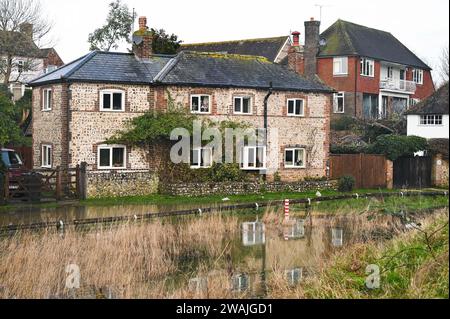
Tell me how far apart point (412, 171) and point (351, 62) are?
56.3 ft

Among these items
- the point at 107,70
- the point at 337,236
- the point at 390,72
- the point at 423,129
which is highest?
the point at 390,72

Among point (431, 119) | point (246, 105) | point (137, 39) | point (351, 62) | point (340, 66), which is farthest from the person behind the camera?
point (340, 66)

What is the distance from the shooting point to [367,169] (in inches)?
1641

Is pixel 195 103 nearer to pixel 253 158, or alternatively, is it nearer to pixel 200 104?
pixel 200 104

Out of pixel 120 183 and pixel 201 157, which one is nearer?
pixel 120 183

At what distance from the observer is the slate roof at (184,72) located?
36.8 metres

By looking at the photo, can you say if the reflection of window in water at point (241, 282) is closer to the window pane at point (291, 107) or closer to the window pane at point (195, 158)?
the window pane at point (195, 158)

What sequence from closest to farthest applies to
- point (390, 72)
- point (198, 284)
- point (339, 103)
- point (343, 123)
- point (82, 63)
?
point (198, 284) → point (82, 63) → point (343, 123) → point (339, 103) → point (390, 72)

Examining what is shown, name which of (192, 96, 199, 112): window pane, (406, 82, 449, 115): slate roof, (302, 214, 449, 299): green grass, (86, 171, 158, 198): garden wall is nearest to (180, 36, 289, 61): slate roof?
(406, 82, 449, 115): slate roof

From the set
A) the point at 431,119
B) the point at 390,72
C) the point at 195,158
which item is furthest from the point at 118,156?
the point at 390,72

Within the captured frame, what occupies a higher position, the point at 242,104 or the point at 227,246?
the point at 242,104

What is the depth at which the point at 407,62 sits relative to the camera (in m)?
64.7

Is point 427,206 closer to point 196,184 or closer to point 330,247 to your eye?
point 330,247

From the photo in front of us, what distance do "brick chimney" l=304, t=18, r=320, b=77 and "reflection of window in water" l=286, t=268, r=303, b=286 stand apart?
37666 millimetres
